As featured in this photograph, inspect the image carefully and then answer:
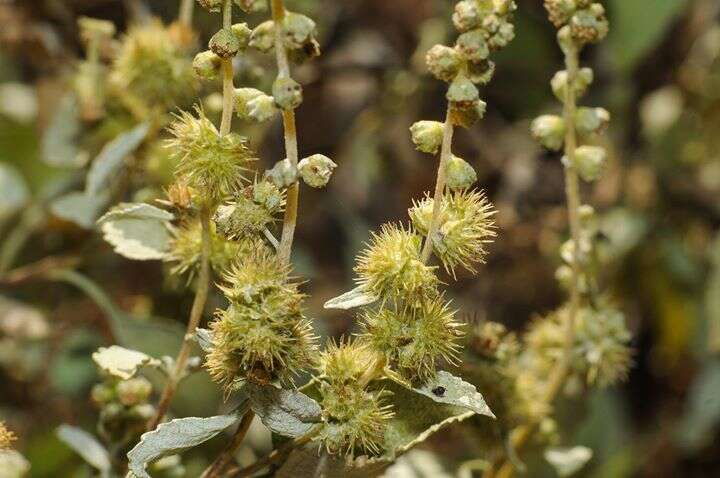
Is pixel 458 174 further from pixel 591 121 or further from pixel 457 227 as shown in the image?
pixel 591 121

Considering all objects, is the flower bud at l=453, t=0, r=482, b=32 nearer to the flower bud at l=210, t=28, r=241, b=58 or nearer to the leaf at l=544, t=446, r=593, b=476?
the flower bud at l=210, t=28, r=241, b=58

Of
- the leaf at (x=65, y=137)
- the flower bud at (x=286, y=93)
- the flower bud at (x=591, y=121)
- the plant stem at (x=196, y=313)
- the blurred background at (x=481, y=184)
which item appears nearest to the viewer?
the flower bud at (x=286, y=93)

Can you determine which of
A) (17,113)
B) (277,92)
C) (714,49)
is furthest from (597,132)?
(714,49)

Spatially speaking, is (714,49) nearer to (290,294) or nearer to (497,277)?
(497,277)

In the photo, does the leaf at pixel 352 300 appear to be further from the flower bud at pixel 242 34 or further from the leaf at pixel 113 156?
the leaf at pixel 113 156

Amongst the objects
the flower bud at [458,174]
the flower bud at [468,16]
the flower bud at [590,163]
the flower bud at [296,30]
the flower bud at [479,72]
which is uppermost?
the flower bud at [590,163]

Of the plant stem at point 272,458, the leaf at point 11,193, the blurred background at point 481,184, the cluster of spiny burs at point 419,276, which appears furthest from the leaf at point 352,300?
the leaf at point 11,193
